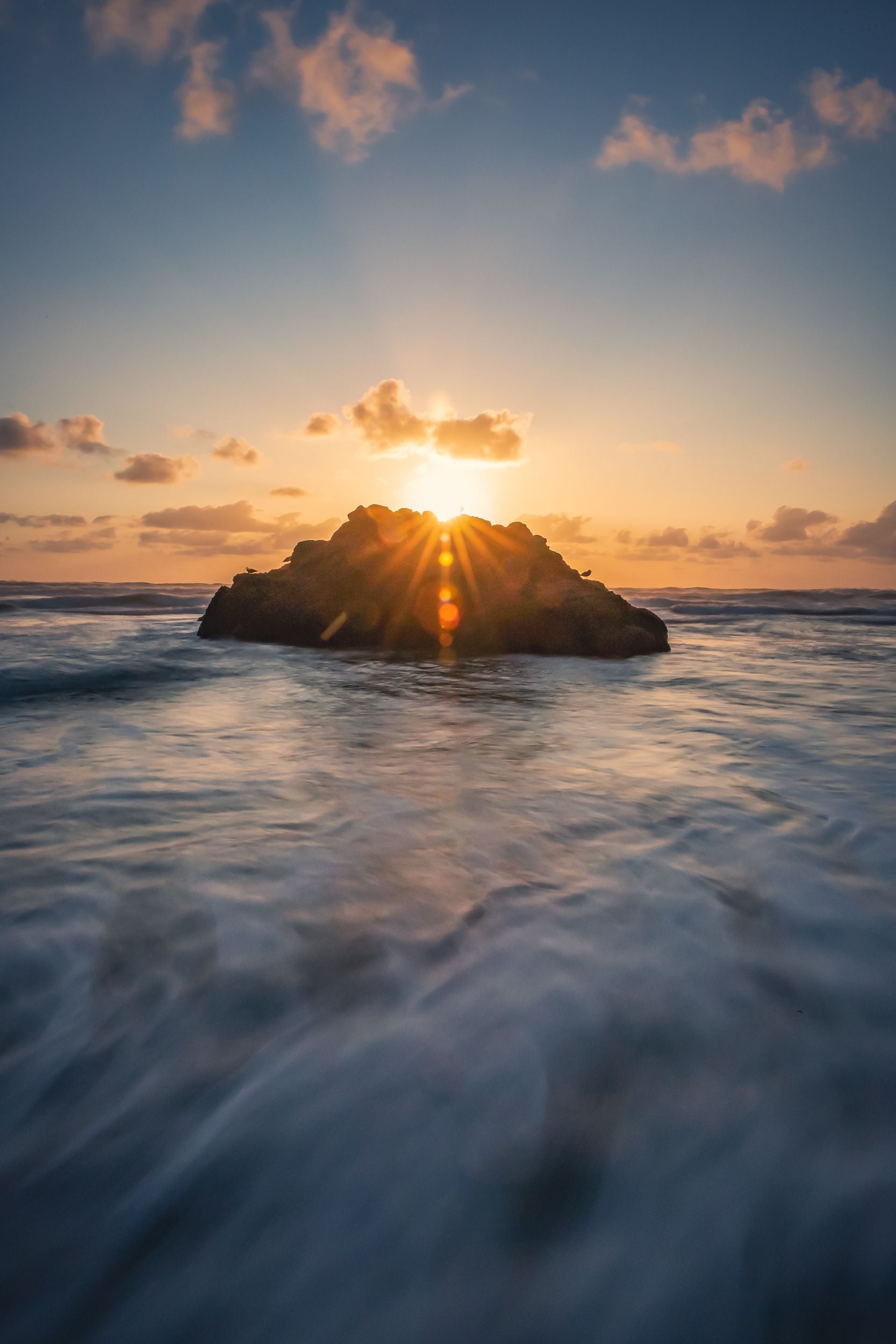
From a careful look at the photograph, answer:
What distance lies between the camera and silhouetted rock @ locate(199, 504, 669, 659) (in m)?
9.80

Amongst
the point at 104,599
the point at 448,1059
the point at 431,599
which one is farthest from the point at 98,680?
the point at 104,599

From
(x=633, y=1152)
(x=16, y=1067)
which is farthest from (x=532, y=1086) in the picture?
(x=16, y=1067)

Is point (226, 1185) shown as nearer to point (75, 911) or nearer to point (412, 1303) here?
point (412, 1303)

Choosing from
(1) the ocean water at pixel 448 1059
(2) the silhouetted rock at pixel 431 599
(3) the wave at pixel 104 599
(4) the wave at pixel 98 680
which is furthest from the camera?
(3) the wave at pixel 104 599

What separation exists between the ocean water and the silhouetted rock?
6314 mm

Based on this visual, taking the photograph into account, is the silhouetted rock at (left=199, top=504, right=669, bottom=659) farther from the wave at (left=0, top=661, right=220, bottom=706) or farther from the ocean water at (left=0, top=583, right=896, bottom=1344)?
the ocean water at (left=0, top=583, right=896, bottom=1344)

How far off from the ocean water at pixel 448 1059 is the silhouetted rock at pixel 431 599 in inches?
249

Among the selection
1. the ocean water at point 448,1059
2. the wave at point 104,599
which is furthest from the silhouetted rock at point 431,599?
the wave at point 104,599

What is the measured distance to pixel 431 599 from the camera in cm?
1019

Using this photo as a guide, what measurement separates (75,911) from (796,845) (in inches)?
110

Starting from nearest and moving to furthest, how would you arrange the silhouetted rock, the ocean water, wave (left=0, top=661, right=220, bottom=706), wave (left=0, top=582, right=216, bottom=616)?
the ocean water < wave (left=0, top=661, right=220, bottom=706) < the silhouetted rock < wave (left=0, top=582, right=216, bottom=616)

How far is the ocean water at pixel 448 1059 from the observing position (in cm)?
107

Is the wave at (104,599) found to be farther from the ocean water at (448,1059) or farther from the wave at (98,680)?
the ocean water at (448,1059)

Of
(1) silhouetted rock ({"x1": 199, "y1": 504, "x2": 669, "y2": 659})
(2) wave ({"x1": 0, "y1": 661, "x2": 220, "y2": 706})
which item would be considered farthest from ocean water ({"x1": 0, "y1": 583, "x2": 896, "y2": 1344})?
(1) silhouetted rock ({"x1": 199, "y1": 504, "x2": 669, "y2": 659})
